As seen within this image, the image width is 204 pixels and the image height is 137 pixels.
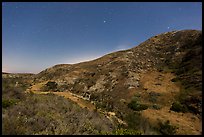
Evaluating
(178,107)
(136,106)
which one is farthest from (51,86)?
(178,107)

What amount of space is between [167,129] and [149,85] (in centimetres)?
1947

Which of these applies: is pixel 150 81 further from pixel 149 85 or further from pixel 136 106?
pixel 136 106

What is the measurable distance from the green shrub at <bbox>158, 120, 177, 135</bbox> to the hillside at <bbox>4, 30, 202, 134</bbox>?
185 millimetres

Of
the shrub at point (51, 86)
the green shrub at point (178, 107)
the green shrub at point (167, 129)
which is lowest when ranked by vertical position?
the green shrub at point (167, 129)

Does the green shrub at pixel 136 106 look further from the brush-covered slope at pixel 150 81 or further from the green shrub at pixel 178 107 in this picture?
the green shrub at pixel 178 107

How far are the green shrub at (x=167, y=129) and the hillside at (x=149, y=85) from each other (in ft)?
0.61

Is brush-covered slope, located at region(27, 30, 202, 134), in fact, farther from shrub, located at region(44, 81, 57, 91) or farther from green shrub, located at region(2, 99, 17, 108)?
green shrub, located at region(2, 99, 17, 108)

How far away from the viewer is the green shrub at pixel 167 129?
24.1 m

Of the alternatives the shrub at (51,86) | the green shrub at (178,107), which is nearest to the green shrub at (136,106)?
the green shrub at (178,107)

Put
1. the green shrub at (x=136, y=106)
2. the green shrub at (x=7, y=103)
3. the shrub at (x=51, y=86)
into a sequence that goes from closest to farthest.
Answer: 1. the green shrub at (x=7, y=103)
2. the green shrub at (x=136, y=106)
3. the shrub at (x=51, y=86)

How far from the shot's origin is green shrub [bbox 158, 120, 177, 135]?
24128 mm

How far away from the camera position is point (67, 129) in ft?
40.1

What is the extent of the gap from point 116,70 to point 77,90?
10618 mm

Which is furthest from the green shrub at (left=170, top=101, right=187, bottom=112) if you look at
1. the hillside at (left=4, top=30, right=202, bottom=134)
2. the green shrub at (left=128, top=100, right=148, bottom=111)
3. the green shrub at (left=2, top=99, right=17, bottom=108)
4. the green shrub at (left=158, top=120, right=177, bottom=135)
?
the green shrub at (left=2, top=99, right=17, bottom=108)
